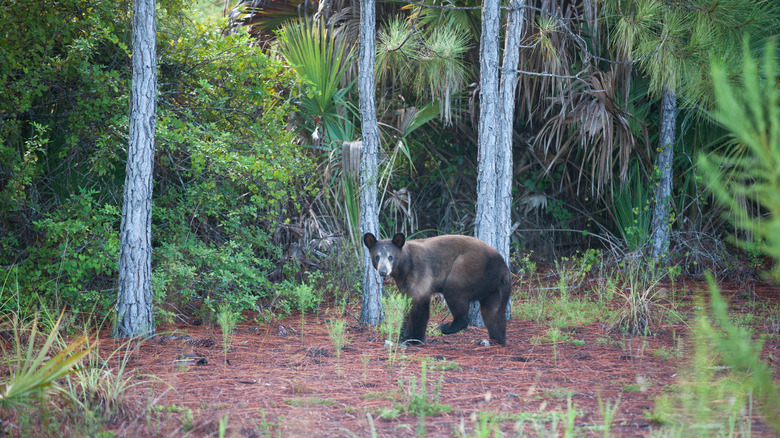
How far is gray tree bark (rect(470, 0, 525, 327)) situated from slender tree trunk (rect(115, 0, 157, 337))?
342 centimetres

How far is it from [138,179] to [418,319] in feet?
9.66

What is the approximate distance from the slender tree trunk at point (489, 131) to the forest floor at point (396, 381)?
127 cm

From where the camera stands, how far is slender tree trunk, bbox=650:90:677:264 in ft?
29.3

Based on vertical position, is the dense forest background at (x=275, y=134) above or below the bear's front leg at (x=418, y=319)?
above

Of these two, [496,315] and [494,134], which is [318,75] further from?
[496,315]

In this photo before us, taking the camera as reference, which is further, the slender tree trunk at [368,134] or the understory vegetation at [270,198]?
the slender tree trunk at [368,134]

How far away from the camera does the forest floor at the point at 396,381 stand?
3.20 meters

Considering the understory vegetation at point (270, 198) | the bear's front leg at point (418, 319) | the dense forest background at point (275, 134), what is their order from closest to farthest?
1. the understory vegetation at point (270, 198)
2. the bear's front leg at point (418, 319)
3. the dense forest background at point (275, 134)

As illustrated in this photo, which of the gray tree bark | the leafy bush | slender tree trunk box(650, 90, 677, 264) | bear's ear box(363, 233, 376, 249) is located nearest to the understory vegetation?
the leafy bush

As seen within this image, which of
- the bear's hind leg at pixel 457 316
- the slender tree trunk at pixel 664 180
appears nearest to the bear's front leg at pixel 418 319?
the bear's hind leg at pixel 457 316

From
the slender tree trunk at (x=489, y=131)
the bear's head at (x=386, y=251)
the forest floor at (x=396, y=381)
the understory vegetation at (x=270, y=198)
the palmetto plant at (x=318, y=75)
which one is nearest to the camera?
the forest floor at (x=396, y=381)

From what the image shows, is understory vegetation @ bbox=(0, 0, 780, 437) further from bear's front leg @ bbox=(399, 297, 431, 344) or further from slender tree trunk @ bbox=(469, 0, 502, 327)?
slender tree trunk @ bbox=(469, 0, 502, 327)

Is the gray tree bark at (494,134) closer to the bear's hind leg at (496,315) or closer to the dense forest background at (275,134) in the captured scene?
the dense forest background at (275,134)

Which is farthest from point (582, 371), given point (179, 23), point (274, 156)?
point (179, 23)
